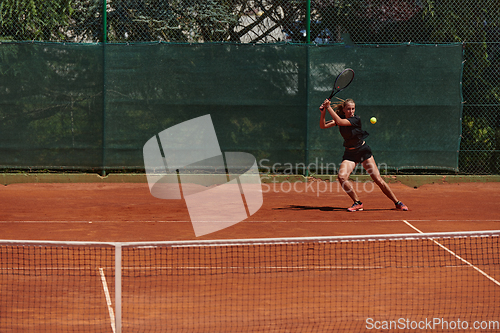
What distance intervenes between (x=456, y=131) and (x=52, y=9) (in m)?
7.79

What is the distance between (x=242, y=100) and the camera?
10.5 meters

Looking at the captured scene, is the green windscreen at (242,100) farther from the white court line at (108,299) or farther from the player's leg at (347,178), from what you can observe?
the white court line at (108,299)

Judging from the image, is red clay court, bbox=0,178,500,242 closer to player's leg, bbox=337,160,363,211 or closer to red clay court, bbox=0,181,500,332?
red clay court, bbox=0,181,500,332

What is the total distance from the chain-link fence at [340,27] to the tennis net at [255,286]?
5.08m

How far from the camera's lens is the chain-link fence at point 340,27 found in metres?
10.6

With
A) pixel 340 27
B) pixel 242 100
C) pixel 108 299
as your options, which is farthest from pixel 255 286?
pixel 340 27

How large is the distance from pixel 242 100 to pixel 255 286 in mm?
6105

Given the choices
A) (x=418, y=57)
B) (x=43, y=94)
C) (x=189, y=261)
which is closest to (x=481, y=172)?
(x=418, y=57)

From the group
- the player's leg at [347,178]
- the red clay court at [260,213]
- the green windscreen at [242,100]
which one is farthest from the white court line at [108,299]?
the green windscreen at [242,100]

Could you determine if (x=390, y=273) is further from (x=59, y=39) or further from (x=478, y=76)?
(x=59, y=39)

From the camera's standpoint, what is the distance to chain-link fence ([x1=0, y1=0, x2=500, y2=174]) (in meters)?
10.6

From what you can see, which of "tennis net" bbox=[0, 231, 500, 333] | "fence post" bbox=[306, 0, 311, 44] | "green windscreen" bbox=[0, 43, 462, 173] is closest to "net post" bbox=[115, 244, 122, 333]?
"tennis net" bbox=[0, 231, 500, 333]

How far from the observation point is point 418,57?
1049 cm

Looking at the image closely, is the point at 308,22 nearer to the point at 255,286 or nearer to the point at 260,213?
the point at 260,213
